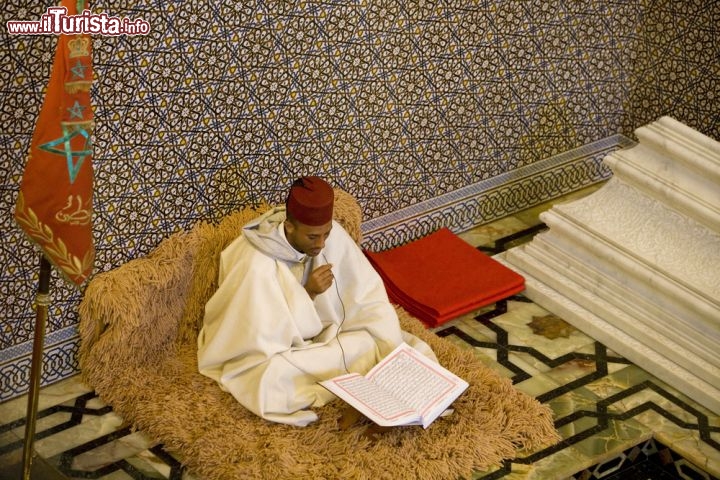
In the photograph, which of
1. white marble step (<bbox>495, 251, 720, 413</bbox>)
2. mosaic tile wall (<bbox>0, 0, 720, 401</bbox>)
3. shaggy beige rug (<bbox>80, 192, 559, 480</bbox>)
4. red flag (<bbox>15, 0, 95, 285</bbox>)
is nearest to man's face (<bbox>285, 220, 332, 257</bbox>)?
shaggy beige rug (<bbox>80, 192, 559, 480</bbox>)

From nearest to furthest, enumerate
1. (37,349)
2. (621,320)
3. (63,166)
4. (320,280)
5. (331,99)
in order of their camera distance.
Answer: (63,166)
(37,349)
(320,280)
(331,99)
(621,320)

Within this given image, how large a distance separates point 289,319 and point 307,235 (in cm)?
31

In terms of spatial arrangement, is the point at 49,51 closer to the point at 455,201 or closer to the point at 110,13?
the point at 110,13

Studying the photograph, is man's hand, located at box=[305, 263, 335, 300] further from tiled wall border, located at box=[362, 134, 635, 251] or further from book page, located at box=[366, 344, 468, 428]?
tiled wall border, located at box=[362, 134, 635, 251]

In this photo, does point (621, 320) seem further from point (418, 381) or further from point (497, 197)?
point (418, 381)

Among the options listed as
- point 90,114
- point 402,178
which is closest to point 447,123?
point 402,178

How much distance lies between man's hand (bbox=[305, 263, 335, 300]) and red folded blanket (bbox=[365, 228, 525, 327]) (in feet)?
2.53

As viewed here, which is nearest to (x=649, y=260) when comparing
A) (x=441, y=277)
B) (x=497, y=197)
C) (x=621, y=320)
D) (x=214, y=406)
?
(x=621, y=320)

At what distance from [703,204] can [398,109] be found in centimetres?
138

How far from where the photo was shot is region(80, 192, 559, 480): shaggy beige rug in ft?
12.8

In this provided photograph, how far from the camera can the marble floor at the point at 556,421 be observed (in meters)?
4.02

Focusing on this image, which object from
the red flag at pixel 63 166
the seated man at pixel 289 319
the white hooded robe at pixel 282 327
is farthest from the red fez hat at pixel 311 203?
the red flag at pixel 63 166

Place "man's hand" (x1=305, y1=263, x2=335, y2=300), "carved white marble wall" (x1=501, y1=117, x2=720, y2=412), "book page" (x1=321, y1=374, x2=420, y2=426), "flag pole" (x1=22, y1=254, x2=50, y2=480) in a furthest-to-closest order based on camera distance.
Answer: "carved white marble wall" (x1=501, y1=117, x2=720, y2=412) < "man's hand" (x1=305, y1=263, x2=335, y2=300) < "book page" (x1=321, y1=374, x2=420, y2=426) < "flag pole" (x1=22, y1=254, x2=50, y2=480)

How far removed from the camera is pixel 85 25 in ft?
12.2
